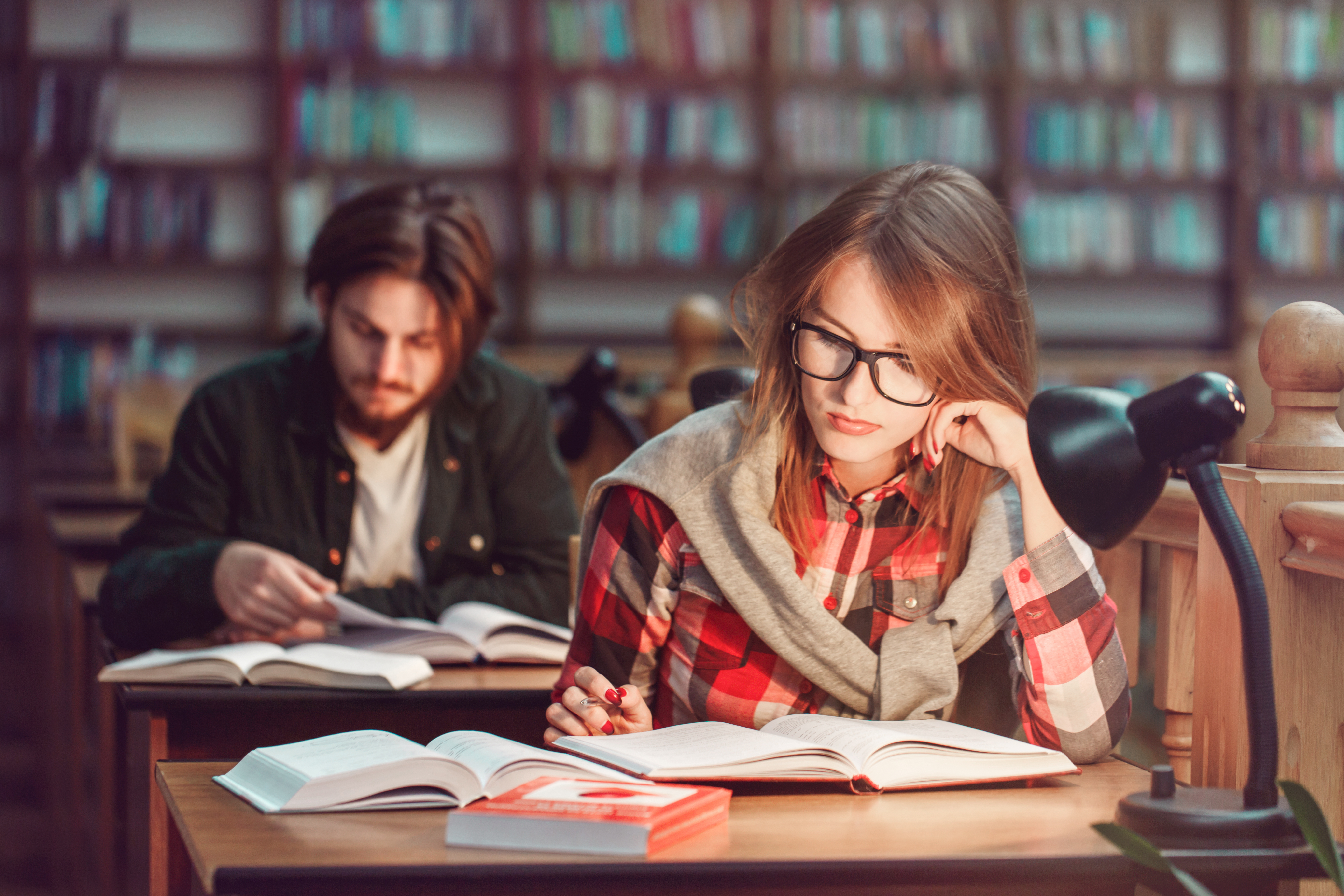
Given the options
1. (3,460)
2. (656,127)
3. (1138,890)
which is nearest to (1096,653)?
(1138,890)

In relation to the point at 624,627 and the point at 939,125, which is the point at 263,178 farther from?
the point at 624,627

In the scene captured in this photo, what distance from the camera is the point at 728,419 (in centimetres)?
124

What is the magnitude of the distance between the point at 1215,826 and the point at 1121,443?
0.24 m

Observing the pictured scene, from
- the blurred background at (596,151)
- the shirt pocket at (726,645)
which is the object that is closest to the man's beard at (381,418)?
the shirt pocket at (726,645)

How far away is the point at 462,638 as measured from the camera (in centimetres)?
152

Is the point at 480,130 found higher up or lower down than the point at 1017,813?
higher up

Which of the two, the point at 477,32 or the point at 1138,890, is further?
the point at 477,32

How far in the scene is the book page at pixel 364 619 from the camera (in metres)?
1.53

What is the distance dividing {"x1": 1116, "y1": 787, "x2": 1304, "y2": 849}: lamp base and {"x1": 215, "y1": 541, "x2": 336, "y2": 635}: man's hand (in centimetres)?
94

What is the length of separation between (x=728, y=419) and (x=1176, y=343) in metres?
4.45

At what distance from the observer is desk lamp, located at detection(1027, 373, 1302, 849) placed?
2.64 ft

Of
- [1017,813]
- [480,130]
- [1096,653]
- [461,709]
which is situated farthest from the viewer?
[480,130]

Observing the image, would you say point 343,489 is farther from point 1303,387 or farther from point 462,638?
point 1303,387

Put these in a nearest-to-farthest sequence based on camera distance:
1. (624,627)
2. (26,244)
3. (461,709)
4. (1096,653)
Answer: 1. (1096,653)
2. (624,627)
3. (461,709)
4. (26,244)
